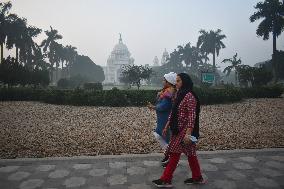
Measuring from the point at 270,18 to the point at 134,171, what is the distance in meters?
40.7

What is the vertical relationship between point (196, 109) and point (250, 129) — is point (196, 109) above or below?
above

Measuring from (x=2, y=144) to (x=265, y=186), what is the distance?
6.18 meters

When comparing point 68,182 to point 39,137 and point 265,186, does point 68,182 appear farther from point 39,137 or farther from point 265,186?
point 39,137

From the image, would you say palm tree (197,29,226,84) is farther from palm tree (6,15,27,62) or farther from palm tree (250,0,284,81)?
palm tree (6,15,27,62)

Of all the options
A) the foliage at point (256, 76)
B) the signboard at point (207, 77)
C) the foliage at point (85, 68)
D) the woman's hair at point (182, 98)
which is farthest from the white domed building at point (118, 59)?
the woman's hair at point (182, 98)

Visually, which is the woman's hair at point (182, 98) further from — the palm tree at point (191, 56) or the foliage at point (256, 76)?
the palm tree at point (191, 56)

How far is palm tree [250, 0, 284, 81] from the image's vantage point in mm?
39031

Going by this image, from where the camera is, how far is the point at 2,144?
7.20m

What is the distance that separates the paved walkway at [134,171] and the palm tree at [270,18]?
123ft

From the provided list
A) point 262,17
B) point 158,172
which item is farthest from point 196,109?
point 262,17

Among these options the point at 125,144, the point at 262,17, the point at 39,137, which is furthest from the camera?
the point at 262,17

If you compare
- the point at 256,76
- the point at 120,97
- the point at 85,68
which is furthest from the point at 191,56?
the point at 120,97

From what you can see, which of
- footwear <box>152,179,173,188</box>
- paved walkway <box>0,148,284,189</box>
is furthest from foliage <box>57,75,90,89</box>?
footwear <box>152,179,173,188</box>

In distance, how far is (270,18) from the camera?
129 ft
